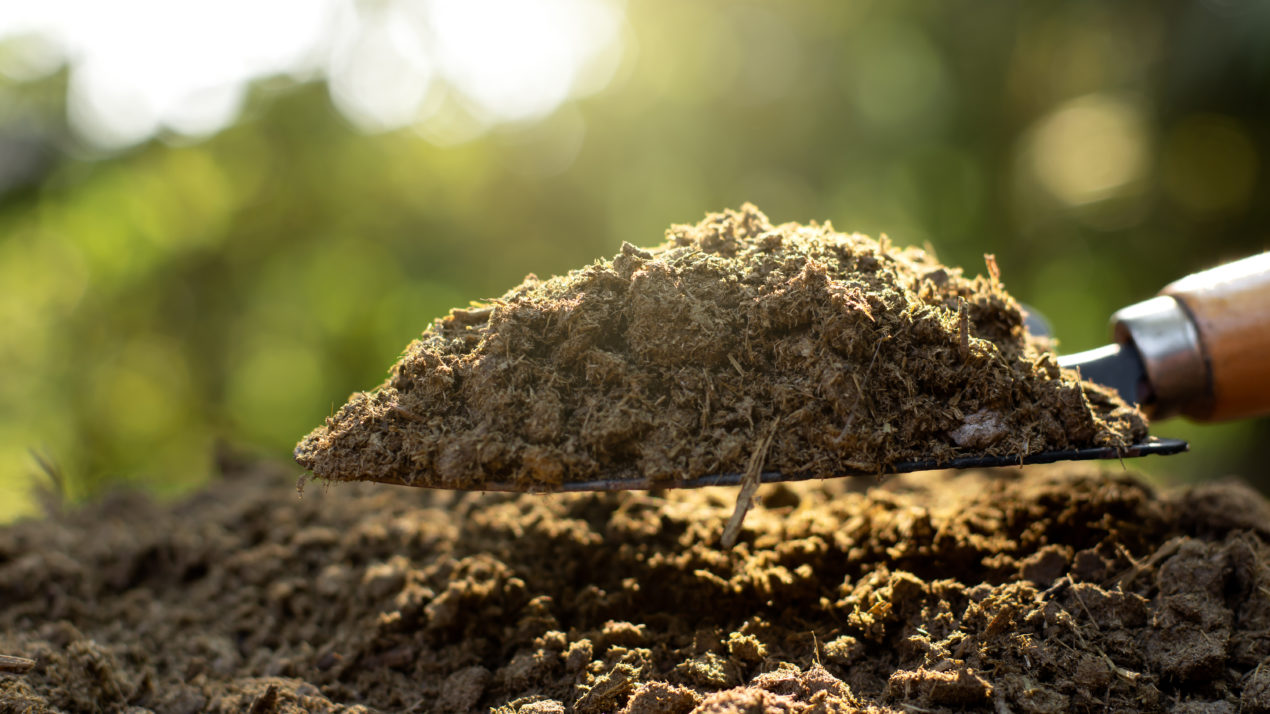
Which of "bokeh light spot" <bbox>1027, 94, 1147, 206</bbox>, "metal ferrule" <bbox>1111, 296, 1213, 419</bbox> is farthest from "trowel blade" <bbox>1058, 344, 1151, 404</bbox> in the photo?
"bokeh light spot" <bbox>1027, 94, 1147, 206</bbox>

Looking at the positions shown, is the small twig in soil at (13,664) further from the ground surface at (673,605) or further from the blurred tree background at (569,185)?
the blurred tree background at (569,185)

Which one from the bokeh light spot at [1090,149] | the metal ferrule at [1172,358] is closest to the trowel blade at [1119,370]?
the metal ferrule at [1172,358]

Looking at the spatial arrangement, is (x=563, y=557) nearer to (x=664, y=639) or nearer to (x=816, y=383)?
(x=664, y=639)

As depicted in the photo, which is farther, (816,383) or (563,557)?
(563,557)

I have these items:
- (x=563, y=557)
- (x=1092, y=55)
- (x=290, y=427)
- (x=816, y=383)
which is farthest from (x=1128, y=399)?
(x=290, y=427)

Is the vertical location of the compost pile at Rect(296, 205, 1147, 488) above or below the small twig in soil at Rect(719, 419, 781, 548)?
above

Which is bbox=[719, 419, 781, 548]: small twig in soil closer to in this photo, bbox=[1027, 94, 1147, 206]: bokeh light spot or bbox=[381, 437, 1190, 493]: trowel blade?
bbox=[381, 437, 1190, 493]: trowel blade

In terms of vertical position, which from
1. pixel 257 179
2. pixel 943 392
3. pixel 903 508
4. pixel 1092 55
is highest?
pixel 1092 55
